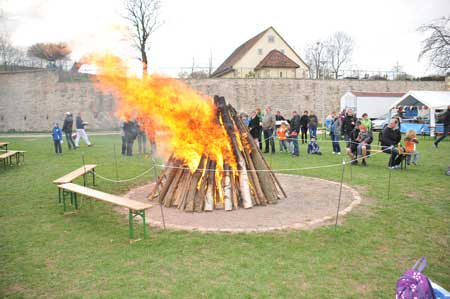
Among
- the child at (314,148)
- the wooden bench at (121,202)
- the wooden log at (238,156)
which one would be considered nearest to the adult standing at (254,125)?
the child at (314,148)

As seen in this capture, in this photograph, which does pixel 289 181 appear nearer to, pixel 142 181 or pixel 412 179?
pixel 412 179

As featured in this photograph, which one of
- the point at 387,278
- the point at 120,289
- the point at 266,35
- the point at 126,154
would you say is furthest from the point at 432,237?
the point at 266,35

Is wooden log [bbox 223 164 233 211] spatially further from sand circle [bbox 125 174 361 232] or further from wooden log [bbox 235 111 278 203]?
wooden log [bbox 235 111 278 203]

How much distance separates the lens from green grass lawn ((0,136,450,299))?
413 centimetres

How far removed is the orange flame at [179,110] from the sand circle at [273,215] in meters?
1.06

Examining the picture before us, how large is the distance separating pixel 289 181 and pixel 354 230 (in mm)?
4090

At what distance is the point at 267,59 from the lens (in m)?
40.5

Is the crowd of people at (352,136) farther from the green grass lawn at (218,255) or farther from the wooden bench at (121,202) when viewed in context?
the wooden bench at (121,202)

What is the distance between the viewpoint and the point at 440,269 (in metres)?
4.54

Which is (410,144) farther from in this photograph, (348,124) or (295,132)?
(295,132)

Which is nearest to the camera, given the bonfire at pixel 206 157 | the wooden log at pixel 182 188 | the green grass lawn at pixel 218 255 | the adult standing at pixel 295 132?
the green grass lawn at pixel 218 255

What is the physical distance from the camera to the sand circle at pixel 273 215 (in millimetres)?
6238

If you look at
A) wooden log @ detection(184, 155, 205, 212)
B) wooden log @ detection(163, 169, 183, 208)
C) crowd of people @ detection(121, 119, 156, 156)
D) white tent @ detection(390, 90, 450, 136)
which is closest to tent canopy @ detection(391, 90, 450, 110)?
white tent @ detection(390, 90, 450, 136)

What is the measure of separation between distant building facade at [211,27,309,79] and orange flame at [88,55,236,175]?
33.2m
